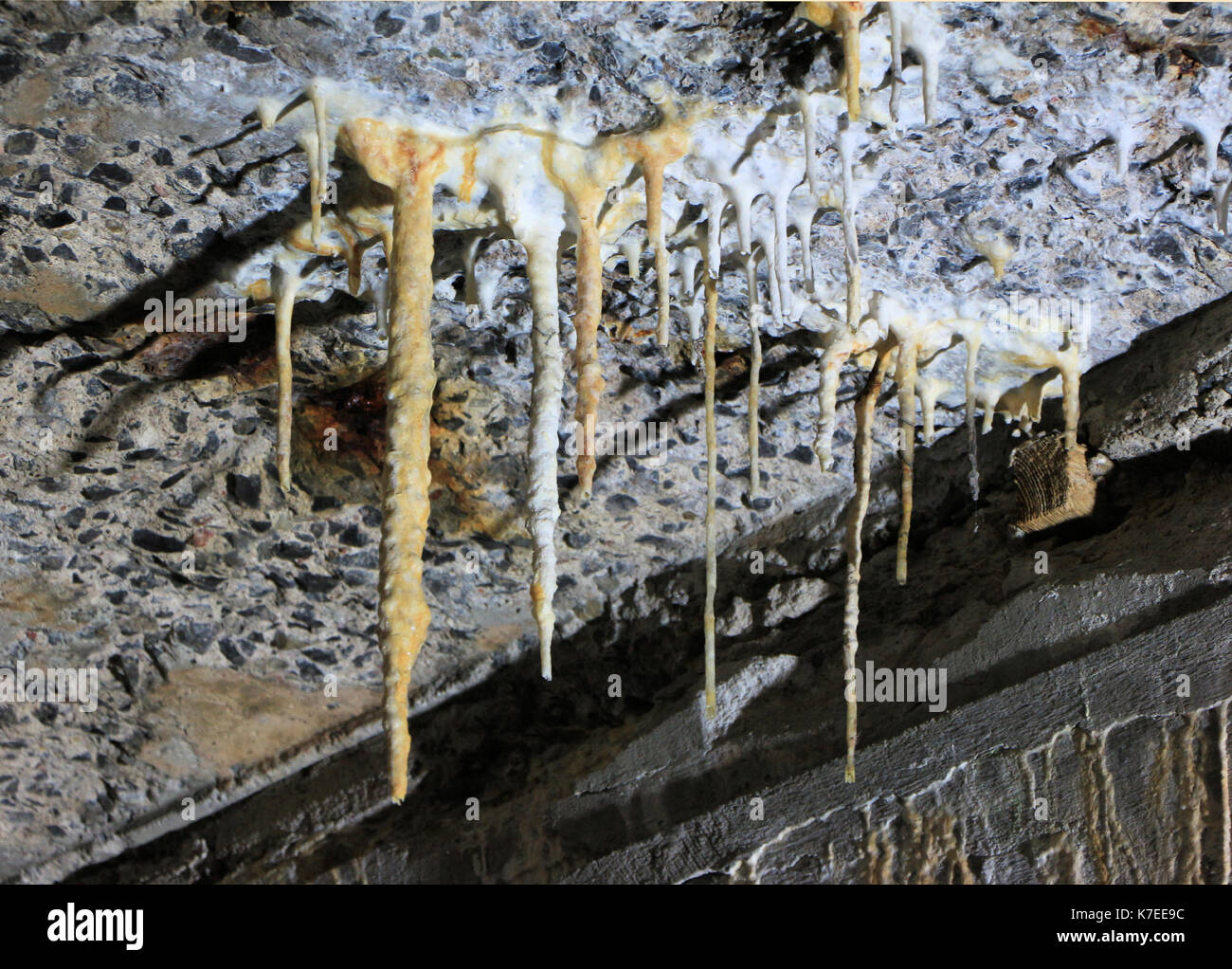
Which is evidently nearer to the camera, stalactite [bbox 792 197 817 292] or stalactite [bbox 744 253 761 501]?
stalactite [bbox 792 197 817 292]

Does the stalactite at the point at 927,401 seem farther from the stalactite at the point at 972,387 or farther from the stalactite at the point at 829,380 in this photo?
the stalactite at the point at 829,380

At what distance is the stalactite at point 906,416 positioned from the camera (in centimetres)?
299

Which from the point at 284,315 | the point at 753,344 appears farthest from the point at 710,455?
the point at 284,315

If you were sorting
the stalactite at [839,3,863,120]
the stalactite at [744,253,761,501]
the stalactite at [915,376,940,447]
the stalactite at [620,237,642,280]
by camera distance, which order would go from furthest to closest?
the stalactite at [915,376,940,447]
the stalactite at [744,253,761,501]
the stalactite at [620,237,642,280]
the stalactite at [839,3,863,120]
